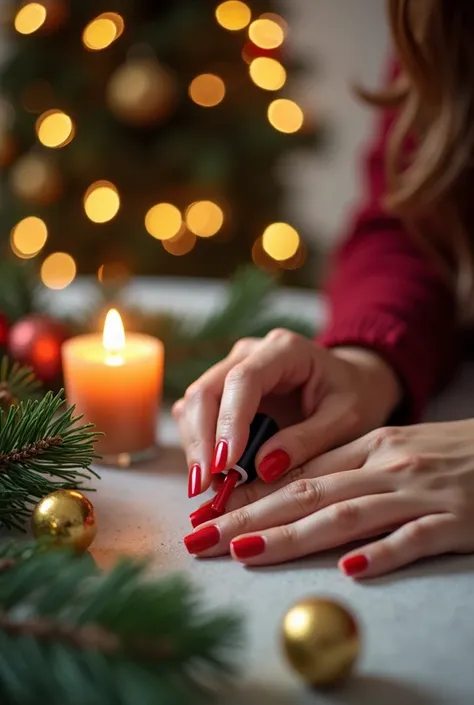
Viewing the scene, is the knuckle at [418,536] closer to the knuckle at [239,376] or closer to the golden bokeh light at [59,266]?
the knuckle at [239,376]

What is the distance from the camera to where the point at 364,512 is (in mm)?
635

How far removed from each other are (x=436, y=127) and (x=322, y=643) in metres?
0.88

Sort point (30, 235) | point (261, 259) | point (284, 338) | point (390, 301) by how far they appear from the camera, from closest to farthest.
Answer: point (284, 338) < point (390, 301) < point (30, 235) < point (261, 259)

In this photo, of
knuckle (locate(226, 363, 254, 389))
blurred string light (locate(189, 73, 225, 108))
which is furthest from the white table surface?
blurred string light (locate(189, 73, 225, 108))

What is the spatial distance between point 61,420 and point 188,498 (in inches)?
Answer: 6.2

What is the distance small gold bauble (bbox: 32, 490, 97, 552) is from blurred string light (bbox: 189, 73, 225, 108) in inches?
70.1

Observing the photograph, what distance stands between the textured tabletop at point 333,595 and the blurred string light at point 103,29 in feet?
5.41

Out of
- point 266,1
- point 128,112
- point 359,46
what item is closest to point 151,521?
point 128,112

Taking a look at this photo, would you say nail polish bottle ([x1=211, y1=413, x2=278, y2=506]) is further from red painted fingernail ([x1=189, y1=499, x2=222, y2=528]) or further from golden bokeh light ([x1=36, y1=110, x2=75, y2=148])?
golden bokeh light ([x1=36, y1=110, x2=75, y2=148])

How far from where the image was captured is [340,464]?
714mm

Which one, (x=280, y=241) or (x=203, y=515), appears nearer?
(x=203, y=515)

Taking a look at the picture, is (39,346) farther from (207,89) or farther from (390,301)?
(207,89)

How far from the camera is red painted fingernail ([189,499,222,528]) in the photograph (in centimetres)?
67

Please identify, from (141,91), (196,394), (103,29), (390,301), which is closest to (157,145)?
(141,91)
